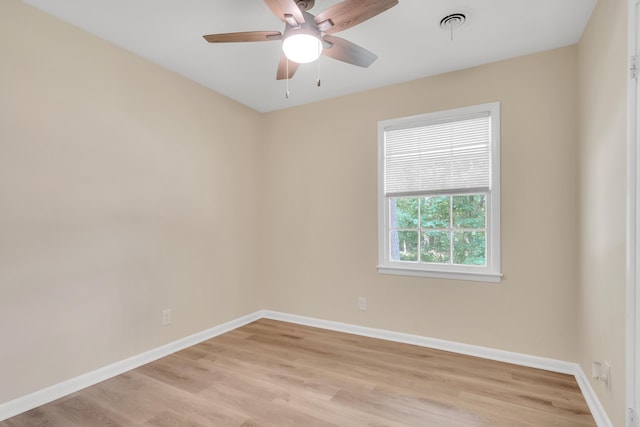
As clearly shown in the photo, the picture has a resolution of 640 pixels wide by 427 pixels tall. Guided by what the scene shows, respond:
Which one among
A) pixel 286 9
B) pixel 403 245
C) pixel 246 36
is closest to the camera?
pixel 286 9

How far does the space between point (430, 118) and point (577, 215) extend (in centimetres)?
147

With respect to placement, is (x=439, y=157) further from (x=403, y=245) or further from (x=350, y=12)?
(x=350, y=12)

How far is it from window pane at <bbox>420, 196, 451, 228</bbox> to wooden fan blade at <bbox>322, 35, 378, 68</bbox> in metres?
1.51

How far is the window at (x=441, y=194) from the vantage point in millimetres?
2873

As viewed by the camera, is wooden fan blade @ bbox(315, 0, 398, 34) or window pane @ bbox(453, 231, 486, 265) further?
window pane @ bbox(453, 231, 486, 265)

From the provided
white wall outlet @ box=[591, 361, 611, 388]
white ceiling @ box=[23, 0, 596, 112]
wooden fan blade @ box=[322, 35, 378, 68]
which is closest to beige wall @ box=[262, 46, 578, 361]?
white ceiling @ box=[23, 0, 596, 112]

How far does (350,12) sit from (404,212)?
204 cm

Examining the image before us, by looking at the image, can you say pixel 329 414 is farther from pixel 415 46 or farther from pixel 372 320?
pixel 415 46

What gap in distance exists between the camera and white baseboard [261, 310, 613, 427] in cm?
204

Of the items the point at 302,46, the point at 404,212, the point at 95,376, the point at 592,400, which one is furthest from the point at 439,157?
the point at 95,376

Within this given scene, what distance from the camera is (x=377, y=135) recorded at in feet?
11.1

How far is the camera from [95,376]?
94.9 inches

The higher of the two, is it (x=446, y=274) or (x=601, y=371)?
(x=446, y=274)

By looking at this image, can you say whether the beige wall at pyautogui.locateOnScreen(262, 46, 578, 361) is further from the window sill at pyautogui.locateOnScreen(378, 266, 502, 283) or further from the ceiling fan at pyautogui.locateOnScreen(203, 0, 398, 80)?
the ceiling fan at pyautogui.locateOnScreen(203, 0, 398, 80)
